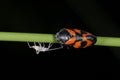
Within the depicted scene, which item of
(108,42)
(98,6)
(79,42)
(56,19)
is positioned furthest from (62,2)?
(108,42)

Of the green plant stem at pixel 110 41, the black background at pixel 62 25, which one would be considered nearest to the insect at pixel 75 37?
the green plant stem at pixel 110 41

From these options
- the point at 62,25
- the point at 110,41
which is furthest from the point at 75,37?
the point at 62,25

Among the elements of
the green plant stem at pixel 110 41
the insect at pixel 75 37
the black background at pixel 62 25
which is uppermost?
the black background at pixel 62 25

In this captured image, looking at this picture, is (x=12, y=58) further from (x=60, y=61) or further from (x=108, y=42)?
(x=108, y=42)

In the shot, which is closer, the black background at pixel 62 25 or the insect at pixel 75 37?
the insect at pixel 75 37

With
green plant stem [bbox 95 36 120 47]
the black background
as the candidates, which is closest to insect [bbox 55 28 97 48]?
green plant stem [bbox 95 36 120 47]

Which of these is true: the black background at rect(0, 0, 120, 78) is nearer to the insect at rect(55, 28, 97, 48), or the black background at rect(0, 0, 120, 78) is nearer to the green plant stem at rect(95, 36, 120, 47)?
the insect at rect(55, 28, 97, 48)

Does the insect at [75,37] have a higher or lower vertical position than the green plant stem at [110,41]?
higher

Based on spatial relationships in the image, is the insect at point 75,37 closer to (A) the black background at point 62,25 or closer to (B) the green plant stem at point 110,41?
(B) the green plant stem at point 110,41
